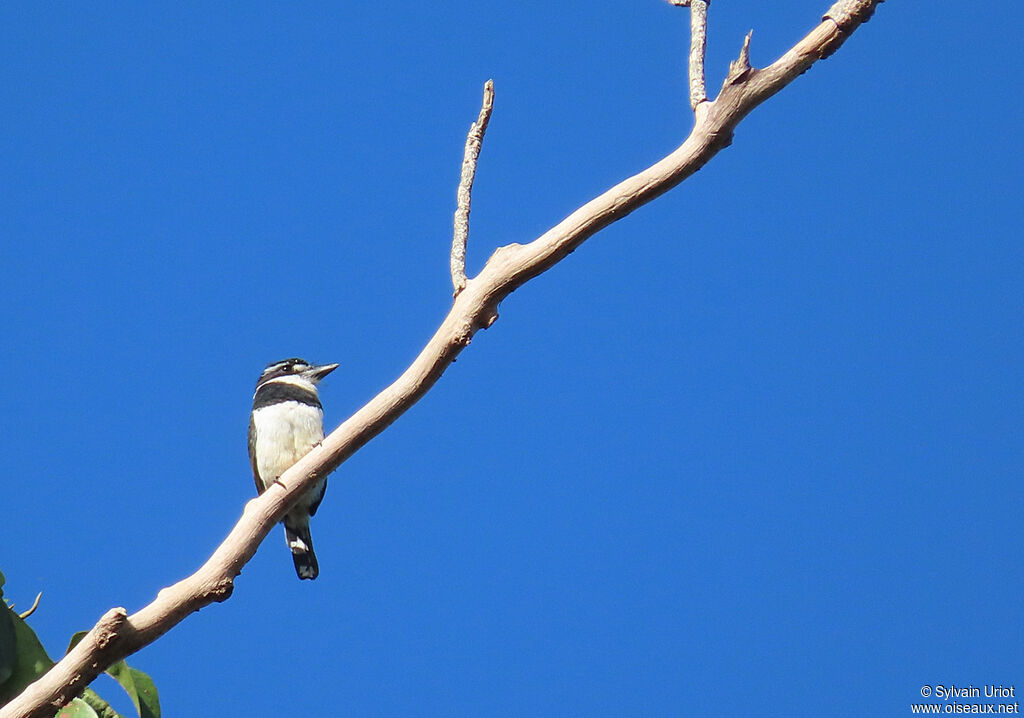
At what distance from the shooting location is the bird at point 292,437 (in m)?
6.98

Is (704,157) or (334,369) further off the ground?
(334,369)

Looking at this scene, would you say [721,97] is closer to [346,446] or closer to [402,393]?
[402,393]

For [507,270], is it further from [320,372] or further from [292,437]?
[320,372]

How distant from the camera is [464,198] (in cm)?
366

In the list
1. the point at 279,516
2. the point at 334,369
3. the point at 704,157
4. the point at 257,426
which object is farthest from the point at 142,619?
the point at 334,369

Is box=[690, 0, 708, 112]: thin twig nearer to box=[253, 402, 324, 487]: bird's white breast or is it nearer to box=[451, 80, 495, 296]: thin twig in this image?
box=[451, 80, 495, 296]: thin twig

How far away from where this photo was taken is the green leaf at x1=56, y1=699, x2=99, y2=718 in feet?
12.3

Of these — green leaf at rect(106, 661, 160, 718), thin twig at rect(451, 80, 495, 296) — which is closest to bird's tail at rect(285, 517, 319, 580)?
green leaf at rect(106, 661, 160, 718)

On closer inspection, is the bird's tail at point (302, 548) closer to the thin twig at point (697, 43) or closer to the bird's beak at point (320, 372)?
the bird's beak at point (320, 372)

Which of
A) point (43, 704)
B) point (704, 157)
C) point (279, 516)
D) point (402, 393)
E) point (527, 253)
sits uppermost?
point (704, 157)

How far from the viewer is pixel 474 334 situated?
3.52 m

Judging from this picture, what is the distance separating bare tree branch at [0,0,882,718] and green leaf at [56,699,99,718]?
0.70 meters

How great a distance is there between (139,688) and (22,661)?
0.40 meters

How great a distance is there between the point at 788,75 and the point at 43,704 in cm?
294
